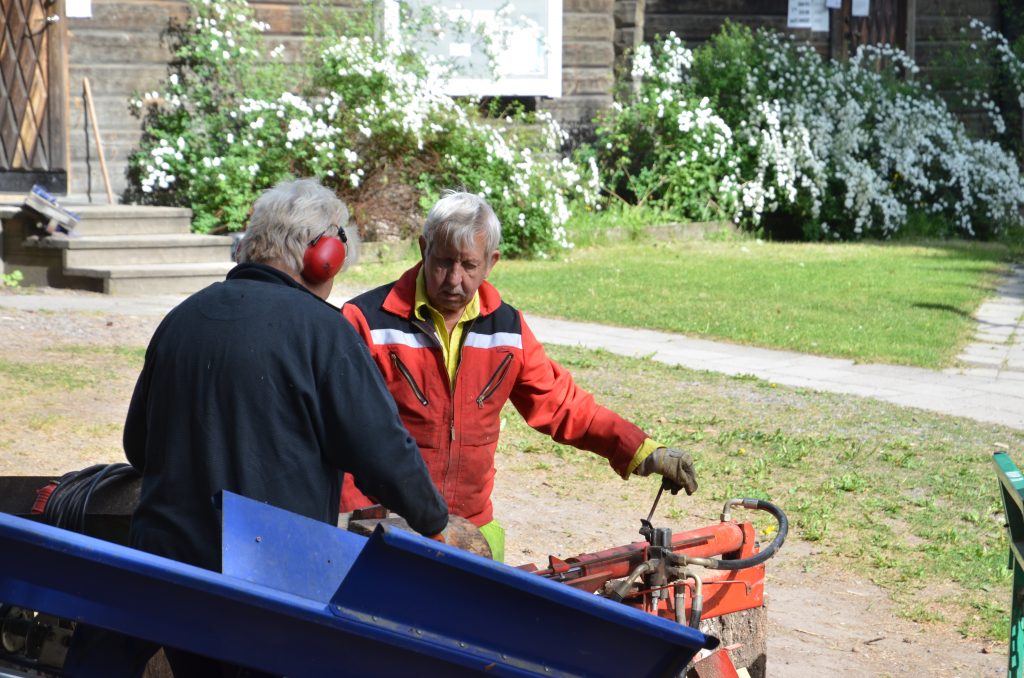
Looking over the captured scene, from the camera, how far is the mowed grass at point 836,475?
5.12m

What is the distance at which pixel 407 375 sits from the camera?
3510mm

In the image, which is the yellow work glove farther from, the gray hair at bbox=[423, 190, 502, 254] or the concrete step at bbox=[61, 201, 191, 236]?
the concrete step at bbox=[61, 201, 191, 236]

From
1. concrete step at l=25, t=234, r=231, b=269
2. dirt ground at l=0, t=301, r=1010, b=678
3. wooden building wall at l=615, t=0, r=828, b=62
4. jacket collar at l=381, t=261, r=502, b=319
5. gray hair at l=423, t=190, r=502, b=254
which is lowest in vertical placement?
dirt ground at l=0, t=301, r=1010, b=678

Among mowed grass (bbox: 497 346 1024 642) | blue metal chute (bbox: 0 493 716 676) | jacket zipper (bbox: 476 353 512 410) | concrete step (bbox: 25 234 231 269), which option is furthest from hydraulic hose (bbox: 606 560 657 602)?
concrete step (bbox: 25 234 231 269)

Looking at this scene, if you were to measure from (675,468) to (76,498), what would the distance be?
1533 mm

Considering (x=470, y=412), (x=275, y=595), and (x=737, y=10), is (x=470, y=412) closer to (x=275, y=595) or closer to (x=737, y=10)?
(x=275, y=595)

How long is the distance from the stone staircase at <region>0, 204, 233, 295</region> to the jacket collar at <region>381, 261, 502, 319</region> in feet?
24.3

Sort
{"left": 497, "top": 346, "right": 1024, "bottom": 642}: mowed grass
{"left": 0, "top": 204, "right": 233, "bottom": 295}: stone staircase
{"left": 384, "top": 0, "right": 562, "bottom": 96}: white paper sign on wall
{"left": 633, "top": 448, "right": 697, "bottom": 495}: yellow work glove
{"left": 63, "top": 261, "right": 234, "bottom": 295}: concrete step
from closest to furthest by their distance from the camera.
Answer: {"left": 633, "top": 448, "right": 697, "bottom": 495}: yellow work glove, {"left": 497, "top": 346, "right": 1024, "bottom": 642}: mowed grass, {"left": 63, "top": 261, "right": 234, "bottom": 295}: concrete step, {"left": 0, "top": 204, "right": 233, "bottom": 295}: stone staircase, {"left": 384, "top": 0, "right": 562, "bottom": 96}: white paper sign on wall

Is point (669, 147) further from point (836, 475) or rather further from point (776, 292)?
point (836, 475)

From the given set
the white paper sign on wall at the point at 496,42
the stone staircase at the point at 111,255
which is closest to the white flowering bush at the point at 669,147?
the white paper sign on wall at the point at 496,42

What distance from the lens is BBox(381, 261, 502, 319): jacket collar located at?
11.7 feet

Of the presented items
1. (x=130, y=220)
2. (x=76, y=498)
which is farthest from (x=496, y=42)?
(x=76, y=498)

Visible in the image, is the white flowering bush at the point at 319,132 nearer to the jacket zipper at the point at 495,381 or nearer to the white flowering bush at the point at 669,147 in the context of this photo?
the white flowering bush at the point at 669,147

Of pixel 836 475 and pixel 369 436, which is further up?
pixel 369 436
